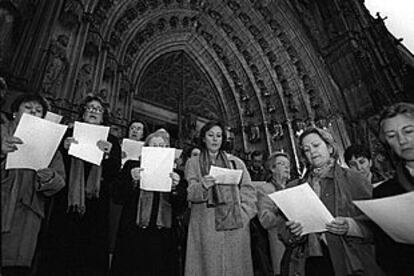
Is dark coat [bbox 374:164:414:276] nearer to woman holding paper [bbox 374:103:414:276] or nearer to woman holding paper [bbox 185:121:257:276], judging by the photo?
woman holding paper [bbox 374:103:414:276]

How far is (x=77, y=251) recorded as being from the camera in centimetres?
191

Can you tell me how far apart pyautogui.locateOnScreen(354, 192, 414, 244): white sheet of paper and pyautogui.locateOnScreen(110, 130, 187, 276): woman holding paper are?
3.79 ft

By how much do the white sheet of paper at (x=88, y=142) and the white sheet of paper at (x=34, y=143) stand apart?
22 cm

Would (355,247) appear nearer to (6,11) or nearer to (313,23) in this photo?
(6,11)

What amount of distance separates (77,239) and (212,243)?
0.83m

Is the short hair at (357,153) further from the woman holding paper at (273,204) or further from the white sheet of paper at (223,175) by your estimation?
the white sheet of paper at (223,175)

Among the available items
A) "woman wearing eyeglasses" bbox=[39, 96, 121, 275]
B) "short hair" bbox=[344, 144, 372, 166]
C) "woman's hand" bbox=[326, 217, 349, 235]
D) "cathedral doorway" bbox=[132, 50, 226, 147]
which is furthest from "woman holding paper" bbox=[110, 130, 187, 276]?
"cathedral doorway" bbox=[132, 50, 226, 147]

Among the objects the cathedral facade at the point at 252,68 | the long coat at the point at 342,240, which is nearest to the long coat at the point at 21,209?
the long coat at the point at 342,240

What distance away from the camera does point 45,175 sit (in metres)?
1.74

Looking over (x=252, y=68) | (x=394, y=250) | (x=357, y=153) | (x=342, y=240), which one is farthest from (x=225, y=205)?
(x=252, y=68)

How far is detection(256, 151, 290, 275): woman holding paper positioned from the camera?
2.03 meters

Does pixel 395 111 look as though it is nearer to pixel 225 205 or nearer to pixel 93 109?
pixel 225 205

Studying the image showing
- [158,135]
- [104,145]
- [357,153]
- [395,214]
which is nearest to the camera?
[395,214]

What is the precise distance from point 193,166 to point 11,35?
3.43m
